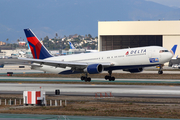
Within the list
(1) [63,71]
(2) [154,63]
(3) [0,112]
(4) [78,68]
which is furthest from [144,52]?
(3) [0,112]

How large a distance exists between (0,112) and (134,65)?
29.8 metres

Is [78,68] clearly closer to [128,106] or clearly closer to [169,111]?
[128,106]

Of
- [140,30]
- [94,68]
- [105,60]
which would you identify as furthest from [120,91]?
Answer: [140,30]

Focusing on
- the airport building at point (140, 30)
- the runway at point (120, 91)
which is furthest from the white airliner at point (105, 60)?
the airport building at point (140, 30)

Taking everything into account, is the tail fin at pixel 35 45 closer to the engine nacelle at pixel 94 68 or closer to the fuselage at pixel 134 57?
the fuselage at pixel 134 57

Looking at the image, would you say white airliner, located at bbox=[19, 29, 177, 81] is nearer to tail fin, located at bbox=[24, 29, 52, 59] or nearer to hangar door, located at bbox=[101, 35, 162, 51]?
tail fin, located at bbox=[24, 29, 52, 59]

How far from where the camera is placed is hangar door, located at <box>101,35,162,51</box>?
419ft

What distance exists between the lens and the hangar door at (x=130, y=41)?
128m

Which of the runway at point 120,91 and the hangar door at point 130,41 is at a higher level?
the hangar door at point 130,41

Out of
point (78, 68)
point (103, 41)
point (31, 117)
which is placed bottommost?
point (31, 117)

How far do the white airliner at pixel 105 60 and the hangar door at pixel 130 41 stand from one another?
7061 centimetres

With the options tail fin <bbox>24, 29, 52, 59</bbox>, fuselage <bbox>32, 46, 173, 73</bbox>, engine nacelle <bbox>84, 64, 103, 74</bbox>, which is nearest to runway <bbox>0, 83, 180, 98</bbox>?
engine nacelle <bbox>84, 64, 103, 74</bbox>

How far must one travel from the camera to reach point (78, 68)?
53.6m

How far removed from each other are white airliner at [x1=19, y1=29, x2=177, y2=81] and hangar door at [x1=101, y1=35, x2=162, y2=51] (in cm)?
7061
